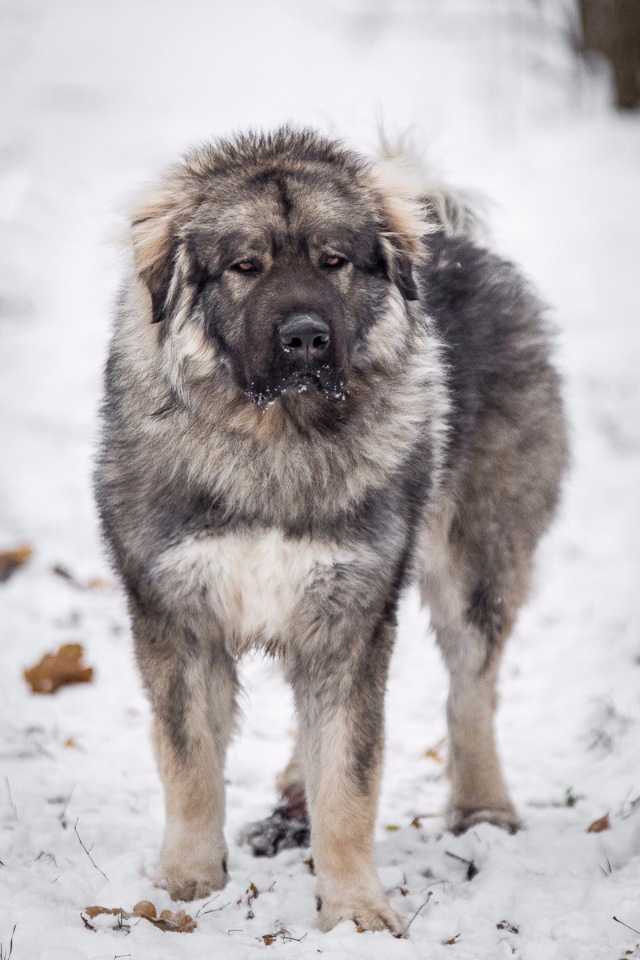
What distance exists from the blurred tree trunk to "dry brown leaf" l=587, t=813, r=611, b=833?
31.3ft

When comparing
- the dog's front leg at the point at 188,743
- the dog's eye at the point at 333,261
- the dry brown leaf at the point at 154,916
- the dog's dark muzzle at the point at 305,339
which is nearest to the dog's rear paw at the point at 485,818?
the dog's front leg at the point at 188,743

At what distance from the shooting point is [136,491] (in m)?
3.12

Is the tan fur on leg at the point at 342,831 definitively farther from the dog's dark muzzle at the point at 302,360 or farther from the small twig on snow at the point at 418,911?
the dog's dark muzzle at the point at 302,360

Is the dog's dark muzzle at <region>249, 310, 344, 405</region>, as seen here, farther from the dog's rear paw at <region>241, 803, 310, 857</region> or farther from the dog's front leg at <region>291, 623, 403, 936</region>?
the dog's rear paw at <region>241, 803, 310, 857</region>

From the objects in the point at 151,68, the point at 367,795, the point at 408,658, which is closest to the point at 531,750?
the point at 408,658

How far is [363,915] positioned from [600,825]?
98cm

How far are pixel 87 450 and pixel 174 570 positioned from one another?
4.61 meters

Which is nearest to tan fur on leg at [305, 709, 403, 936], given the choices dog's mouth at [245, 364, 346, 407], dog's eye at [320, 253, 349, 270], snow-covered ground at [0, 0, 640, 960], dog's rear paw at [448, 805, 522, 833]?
snow-covered ground at [0, 0, 640, 960]

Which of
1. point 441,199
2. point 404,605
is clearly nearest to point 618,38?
point 404,605

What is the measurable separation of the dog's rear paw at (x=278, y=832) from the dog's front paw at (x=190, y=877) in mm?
324

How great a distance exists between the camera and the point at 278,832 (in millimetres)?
3588

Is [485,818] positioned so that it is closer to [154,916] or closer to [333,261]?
[154,916]

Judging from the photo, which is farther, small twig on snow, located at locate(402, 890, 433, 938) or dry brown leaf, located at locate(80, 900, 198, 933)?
small twig on snow, located at locate(402, 890, 433, 938)

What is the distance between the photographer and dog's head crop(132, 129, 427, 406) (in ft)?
9.68
